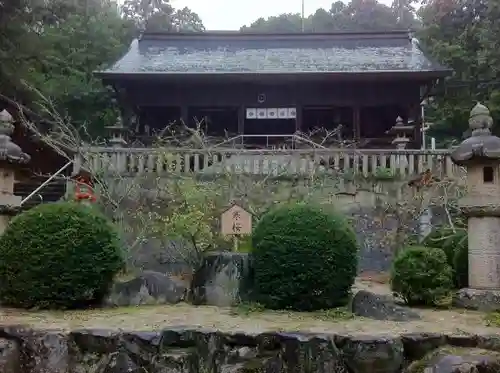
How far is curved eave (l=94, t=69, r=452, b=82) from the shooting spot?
1755cm

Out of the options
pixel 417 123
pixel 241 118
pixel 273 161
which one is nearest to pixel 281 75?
pixel 241 118

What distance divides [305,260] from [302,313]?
74 centimetres

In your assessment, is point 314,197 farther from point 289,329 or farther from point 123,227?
point 289,329

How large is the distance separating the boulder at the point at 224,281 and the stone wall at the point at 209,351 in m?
2.50

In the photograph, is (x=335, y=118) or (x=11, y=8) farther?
(x=335, y=118)

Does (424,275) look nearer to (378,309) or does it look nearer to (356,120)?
(378,309)

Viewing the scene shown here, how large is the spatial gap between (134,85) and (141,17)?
26.7 metres

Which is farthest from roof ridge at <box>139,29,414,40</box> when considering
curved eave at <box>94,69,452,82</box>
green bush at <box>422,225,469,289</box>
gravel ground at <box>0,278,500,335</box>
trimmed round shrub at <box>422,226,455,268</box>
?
gravel ground at <box>0,278,500,335</box>

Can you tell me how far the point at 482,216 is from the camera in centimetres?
869

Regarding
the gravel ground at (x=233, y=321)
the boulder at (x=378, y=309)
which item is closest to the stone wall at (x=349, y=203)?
the gravel ground at (x=233, y=321)

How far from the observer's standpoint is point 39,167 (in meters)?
22.0

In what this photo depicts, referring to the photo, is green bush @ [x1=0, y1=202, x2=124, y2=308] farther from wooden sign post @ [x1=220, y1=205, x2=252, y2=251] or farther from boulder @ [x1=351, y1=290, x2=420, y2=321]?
boulder @ [x1=351, y1=290, x2=420, y2=321]

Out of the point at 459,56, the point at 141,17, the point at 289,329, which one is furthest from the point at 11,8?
the point at 141,17

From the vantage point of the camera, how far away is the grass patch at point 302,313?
748 cm
